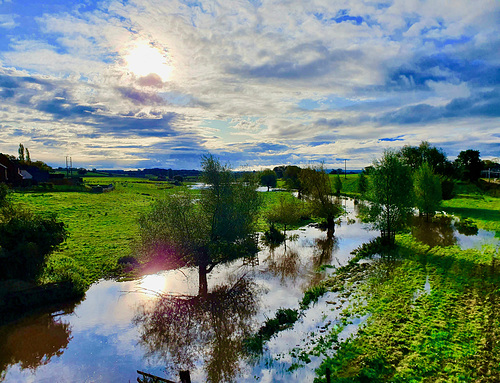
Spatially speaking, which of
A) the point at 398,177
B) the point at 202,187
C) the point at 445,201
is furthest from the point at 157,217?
the point at 445,201

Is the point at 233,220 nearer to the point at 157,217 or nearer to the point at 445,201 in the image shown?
A: the point at 157,217

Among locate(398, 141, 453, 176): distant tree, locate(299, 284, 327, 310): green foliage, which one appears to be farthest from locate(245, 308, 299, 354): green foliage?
locate(398, 141, 453, 176): distant tree

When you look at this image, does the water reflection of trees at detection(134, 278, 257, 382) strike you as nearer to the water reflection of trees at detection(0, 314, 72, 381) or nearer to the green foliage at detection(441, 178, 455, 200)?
the water reflection of trees at detection(0, 314, 72, 381)

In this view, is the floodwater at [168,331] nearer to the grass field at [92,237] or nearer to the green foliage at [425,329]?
the green foliage at [425,329]

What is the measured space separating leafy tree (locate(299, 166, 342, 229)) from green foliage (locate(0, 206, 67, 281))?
40.0m

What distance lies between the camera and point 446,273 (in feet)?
85.6

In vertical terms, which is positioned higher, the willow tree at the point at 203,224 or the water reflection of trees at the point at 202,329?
the willow tree at the point at 203,224

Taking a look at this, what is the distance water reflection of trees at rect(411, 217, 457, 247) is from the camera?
39938 mm

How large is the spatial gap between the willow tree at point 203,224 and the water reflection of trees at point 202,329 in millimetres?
2229

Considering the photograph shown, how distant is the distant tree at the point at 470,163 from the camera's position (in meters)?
102

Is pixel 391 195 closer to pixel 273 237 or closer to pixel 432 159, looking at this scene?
pixel 273 237

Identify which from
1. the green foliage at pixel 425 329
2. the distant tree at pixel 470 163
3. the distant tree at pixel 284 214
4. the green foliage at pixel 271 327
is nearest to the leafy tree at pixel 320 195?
the distant tree at pixel 284 214

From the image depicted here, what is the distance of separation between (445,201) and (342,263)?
6501 cm

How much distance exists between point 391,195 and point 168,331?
32.7 meters
